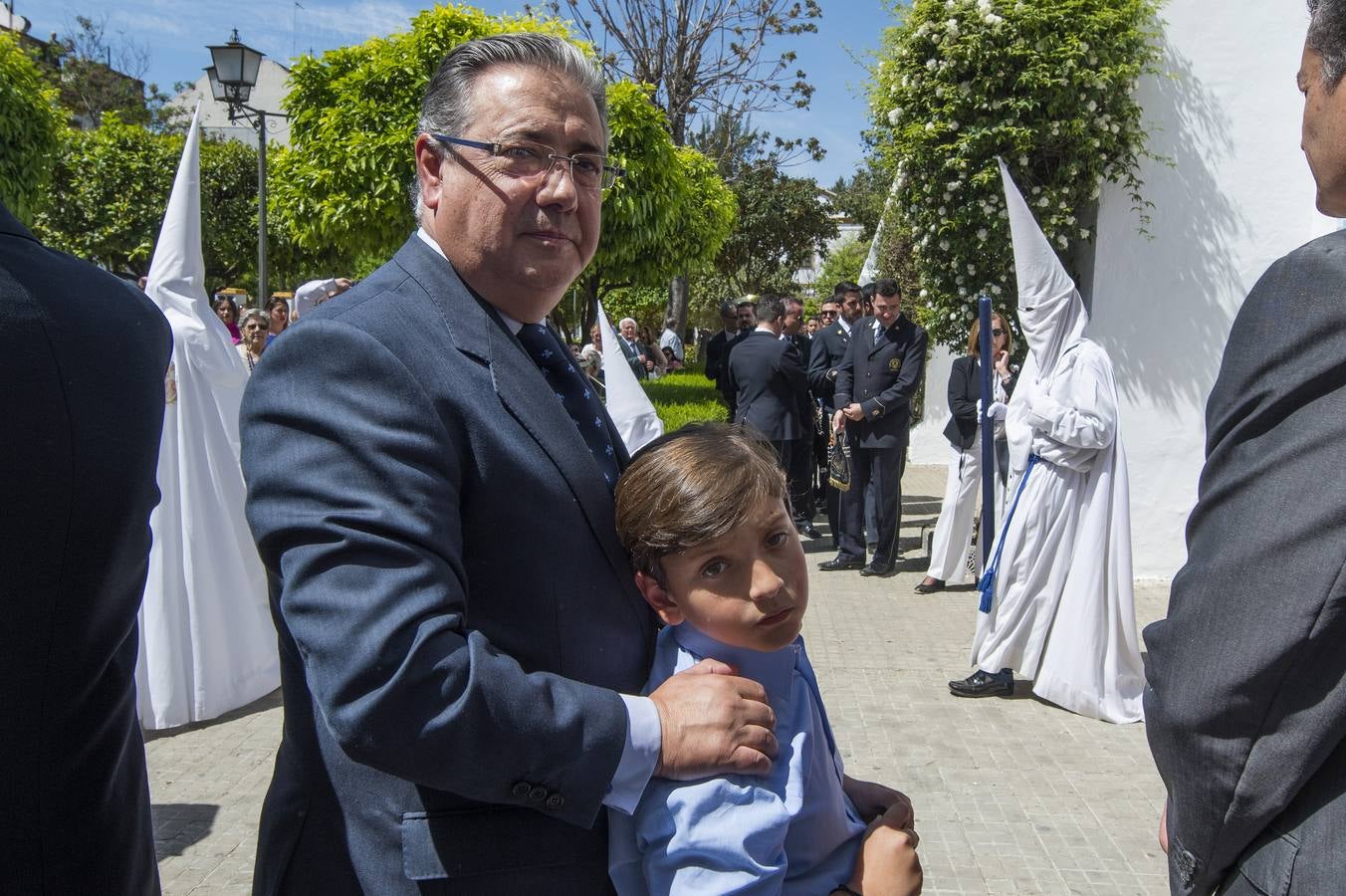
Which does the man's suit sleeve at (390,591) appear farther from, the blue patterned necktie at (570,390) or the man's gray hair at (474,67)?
the man's gray hair at (474,67)

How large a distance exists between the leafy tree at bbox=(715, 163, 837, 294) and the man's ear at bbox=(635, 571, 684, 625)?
2685 cm

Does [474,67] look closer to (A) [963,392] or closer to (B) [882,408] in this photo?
(A) [963,392]

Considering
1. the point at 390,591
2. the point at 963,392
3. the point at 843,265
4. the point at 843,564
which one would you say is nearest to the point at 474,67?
the point at 390,591

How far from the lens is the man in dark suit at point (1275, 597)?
1.32 m

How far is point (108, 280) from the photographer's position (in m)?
1.59

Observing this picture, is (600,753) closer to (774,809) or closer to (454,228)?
(774,809)

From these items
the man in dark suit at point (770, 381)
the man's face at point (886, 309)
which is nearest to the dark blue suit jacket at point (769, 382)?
the man in dark suit at point (770, 381)

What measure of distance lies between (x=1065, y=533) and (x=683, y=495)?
4.26 meters

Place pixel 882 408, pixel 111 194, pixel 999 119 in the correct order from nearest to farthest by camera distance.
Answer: pixel 999 119, pixel 882 408, pixel 111 194

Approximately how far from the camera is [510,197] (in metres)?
1.56

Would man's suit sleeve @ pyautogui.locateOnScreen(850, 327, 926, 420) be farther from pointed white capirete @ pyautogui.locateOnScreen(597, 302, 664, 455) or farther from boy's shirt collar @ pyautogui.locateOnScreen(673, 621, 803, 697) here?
boy's shirt collar @ pyautogui.locateOnScreen(673, 621, 803, 697)

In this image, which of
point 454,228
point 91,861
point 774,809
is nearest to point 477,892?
point 774,809

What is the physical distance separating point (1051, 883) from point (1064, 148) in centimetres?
581

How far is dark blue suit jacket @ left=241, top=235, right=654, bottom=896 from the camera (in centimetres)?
120
